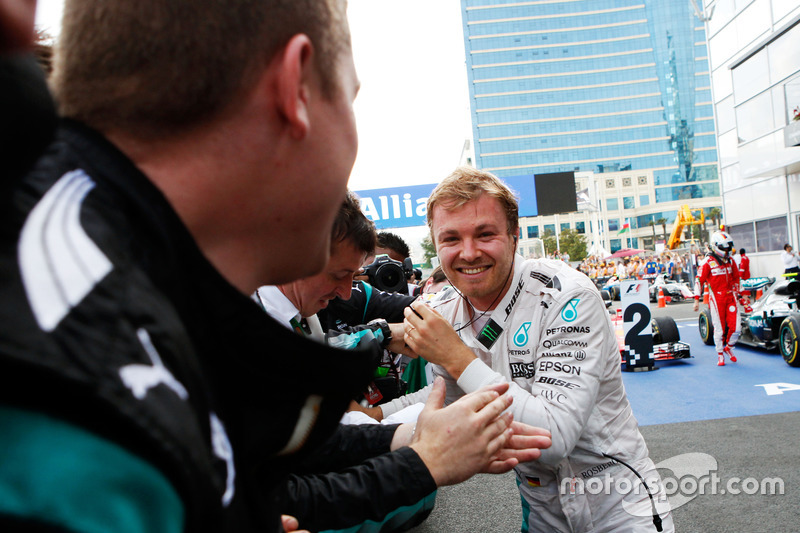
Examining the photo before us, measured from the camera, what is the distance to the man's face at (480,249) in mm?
2072

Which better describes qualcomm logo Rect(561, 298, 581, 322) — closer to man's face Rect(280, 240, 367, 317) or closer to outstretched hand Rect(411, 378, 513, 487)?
outstretched hand Rect(411, 378, 513, 487)

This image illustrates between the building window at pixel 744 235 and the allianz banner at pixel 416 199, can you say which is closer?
the allianz banner at pixel 416 199

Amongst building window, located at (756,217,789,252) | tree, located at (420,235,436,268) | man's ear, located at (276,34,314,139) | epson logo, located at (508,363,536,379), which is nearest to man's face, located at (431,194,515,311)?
epson logo, located at (508,363,536,379)

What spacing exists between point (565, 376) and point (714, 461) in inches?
160

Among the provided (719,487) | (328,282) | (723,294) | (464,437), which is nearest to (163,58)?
(464,437)

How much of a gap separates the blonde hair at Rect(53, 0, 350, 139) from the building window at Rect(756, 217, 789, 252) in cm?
2295

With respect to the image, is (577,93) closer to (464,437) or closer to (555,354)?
(555,354)

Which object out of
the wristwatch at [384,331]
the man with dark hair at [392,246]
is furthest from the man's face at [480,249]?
the man with dark hair at [392,246]

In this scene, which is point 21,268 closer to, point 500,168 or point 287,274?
point 287,274

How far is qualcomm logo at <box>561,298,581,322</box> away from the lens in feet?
5.85

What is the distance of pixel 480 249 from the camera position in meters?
2.07

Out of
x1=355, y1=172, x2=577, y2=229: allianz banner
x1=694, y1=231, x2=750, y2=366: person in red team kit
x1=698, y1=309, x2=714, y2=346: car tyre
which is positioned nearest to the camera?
x1=694, y1=231, x2=750, y2=366: person in red team kit

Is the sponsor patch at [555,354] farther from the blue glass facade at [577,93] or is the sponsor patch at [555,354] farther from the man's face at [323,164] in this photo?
the blue glass facade at [577,93]

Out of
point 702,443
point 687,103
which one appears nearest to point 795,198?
point 702,443
